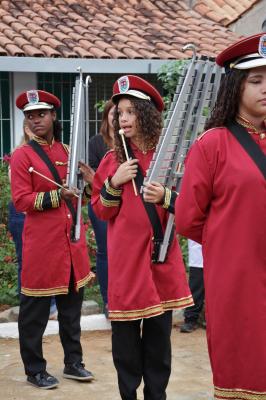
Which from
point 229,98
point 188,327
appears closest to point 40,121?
point 229,98

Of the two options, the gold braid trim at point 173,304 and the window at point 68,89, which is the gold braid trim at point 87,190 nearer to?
the gold braid trim at point 173,304

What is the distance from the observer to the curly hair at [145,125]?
3.99m

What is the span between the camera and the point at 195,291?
6.16m

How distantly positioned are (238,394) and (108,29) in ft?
32.5

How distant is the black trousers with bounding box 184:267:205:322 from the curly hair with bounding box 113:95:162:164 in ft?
A: 7.80

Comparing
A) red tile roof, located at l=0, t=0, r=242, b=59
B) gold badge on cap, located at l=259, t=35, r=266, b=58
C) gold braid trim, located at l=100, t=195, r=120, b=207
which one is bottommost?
gold braid trim, located at l=100, t=195, r=120, b=207

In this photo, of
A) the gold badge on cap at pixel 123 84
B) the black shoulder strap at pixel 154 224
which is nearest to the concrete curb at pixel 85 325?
the black shoulder strap at pixel 154 224

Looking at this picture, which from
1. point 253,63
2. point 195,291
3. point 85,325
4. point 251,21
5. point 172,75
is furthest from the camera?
point 251,21

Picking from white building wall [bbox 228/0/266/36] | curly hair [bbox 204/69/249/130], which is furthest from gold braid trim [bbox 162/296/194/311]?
white building wall [bbox 228/0/266/36]

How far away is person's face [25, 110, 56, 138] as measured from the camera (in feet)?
15.6

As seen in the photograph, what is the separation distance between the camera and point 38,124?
4773 mm

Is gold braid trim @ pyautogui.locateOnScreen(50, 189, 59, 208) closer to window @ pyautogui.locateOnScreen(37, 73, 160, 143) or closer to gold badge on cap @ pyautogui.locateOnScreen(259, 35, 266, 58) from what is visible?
gold badge on cap @ pyautogui.locateOnScreen(259, 35, 266, 58)

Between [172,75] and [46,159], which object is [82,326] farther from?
[172,75]

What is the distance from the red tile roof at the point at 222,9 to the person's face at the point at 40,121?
365 inches
